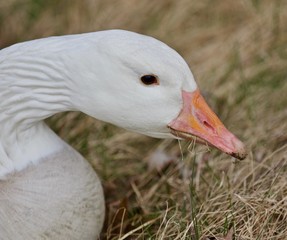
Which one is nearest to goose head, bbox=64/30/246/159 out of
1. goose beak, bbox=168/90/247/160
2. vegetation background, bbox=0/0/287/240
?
goose beak, bbox=168/90/247/160

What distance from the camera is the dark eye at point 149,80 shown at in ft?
8.47

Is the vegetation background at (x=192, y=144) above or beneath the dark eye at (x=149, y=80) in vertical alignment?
beneath

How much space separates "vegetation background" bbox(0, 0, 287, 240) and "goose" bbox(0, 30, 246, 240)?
19cm

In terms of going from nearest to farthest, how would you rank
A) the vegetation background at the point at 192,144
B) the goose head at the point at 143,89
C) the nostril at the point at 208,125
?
the goose head at the point at 143,89 → the nostril at the point at 208,125 → the vegetation background at the point at 192,144

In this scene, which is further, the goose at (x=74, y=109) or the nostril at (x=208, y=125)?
the nostril at (x=208, y=125)

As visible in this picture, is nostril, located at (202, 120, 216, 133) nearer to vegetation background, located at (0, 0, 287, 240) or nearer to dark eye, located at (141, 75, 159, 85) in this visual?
vegetation background, located at (0, 0, 287, 240)

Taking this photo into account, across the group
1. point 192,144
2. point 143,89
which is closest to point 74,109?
point 143,89

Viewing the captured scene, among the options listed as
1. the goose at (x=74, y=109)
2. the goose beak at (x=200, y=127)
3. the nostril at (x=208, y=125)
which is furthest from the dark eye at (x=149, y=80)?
the nostril at (x=208, y=125)

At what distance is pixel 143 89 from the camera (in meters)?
2.60

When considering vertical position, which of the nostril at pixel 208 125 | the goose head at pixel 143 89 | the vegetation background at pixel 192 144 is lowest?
the vegetation background at pixel 192 144

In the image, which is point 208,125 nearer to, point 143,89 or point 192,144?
point 192,144

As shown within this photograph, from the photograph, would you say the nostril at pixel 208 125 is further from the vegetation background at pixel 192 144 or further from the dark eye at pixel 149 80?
the dark eye at pixel 149 80

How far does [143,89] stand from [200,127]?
246 millimetres

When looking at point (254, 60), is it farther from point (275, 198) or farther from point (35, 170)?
point (35, 170)
